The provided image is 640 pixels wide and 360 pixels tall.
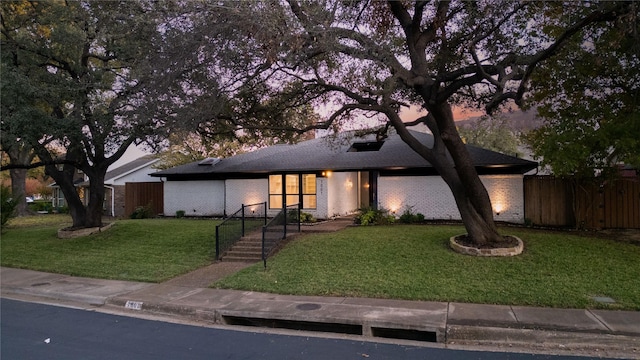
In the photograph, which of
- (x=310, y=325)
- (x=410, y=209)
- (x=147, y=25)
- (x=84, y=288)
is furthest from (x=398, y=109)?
(x=84, y=288)

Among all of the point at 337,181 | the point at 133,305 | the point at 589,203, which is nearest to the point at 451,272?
the point at 133,305

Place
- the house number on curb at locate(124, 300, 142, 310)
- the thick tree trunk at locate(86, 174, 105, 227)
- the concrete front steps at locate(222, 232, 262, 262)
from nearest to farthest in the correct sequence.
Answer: the house number on curb at locate(124, 300, 142, 310) < the concrete front steps at locate(222, 232, 262, 262) < the thick tree trunk at locate(86, 174, 105, 227)

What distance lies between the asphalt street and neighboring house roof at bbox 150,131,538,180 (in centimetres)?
1064

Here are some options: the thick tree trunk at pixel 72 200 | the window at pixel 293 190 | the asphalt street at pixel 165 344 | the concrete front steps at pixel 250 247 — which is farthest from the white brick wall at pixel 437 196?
the thick tree trunk at pixel 72 200

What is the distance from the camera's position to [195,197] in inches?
897

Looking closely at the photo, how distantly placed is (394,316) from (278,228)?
6.87m

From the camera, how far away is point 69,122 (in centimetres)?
1410

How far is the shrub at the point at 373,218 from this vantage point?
16.6 metres

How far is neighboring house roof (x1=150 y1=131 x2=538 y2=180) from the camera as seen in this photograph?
56.5 feet

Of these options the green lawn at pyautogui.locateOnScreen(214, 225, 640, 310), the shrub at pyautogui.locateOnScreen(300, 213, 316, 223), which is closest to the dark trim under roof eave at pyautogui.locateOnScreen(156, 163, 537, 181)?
the shrub at pyautogui.locateOnScreen(300, 213, 316, 223)

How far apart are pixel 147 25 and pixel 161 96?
70.1 inches

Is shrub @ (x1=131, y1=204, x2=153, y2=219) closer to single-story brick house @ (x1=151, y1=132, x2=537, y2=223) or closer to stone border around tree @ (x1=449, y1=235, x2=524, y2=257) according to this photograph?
single-story brick house @ (x1=151, y1=132, x2=537, y2=223)

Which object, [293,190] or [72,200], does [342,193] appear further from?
[72,200]

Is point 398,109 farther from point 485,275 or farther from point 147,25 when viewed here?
point 147,25
